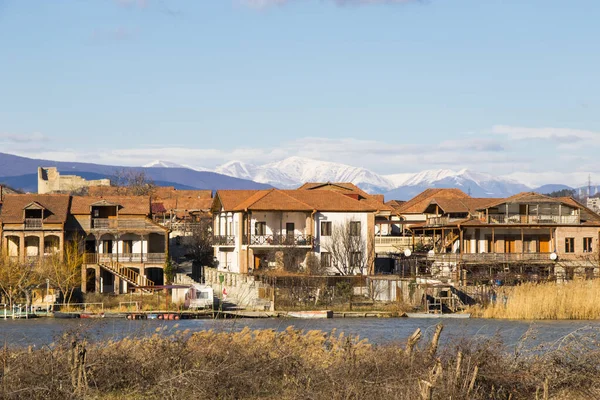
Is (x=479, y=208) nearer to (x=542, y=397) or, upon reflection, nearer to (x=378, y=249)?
(x=378, y=249)

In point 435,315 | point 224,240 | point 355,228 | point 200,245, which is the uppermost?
point 355,228

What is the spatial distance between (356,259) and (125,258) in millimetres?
14292

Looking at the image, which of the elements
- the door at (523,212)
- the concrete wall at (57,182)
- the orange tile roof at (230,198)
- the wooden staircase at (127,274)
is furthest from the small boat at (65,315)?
the concrete wall at (57,182)

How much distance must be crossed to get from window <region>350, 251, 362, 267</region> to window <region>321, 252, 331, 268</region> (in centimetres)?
146

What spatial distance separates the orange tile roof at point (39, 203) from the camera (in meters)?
63.6

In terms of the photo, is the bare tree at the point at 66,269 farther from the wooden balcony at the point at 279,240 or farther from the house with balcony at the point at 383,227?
the house with balcony at the point at 383,227

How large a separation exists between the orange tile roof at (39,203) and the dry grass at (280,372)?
41.6m

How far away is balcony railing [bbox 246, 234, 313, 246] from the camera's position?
65.2 metres

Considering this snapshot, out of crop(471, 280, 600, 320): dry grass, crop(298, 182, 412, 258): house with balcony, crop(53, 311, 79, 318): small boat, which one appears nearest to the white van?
crop(53, 311, 79, 318): small boat

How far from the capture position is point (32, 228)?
6331cm

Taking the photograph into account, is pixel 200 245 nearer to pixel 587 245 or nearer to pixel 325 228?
pixel 325 228

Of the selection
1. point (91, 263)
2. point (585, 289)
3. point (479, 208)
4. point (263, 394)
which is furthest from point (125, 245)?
point (263, 394)

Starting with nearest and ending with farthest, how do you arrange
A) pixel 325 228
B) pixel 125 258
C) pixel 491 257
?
pixel 491 257 → pixel 125 258 → pixel 325 228

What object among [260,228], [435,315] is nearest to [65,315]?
[260,228]
